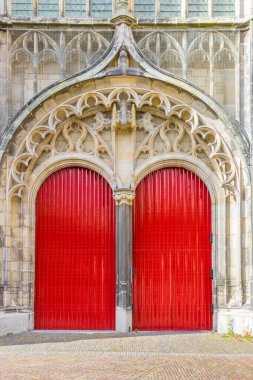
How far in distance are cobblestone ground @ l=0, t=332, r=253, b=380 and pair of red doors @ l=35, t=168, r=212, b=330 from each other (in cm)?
77

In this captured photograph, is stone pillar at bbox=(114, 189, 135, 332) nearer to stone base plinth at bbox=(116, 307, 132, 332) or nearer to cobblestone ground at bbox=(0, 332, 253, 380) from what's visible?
stone base plinth at bbox=(116, 307, 132, 332)

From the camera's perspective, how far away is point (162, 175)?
13555 millimetres

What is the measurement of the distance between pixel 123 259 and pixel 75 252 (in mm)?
1116

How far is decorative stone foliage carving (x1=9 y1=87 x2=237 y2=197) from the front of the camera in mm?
13164

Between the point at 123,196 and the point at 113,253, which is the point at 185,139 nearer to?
the point at 123,196

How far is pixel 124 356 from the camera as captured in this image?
32.8 ft

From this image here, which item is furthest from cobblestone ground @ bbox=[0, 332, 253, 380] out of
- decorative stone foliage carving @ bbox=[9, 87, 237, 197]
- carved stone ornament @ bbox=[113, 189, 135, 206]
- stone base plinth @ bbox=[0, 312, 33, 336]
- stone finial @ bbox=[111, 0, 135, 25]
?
stone finial @ bbox=[111, 0, 135, 25]

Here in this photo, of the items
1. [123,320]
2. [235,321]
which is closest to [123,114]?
[123,320]

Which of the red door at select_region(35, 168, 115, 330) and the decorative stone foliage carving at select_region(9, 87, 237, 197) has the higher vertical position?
the decorative stone foliage carving at select_region(9, 87, 237, 197)

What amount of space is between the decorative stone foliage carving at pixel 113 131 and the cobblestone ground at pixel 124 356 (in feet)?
10.9

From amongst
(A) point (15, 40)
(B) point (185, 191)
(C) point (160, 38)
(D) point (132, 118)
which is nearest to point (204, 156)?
(B) point (185, 191)

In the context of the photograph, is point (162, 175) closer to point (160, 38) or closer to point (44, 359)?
point (160, 38)

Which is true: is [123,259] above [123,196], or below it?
below

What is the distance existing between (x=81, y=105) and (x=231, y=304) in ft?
17.4
